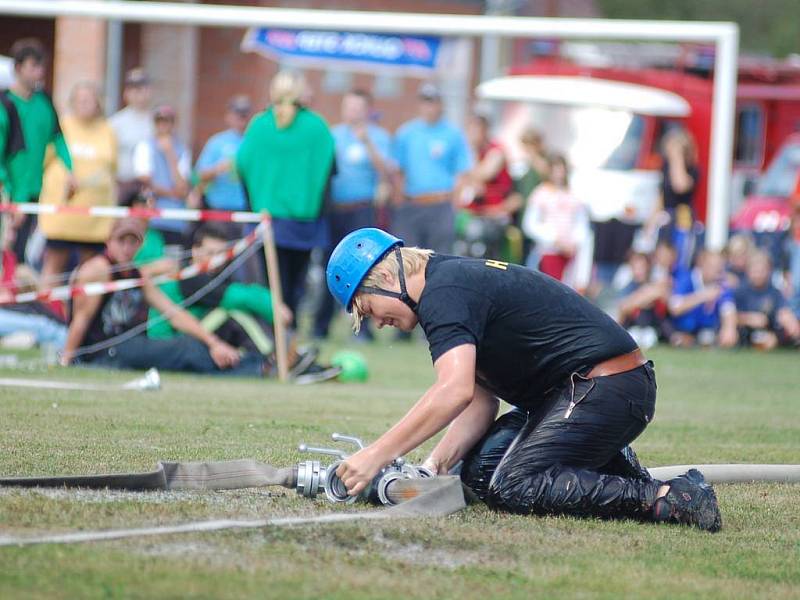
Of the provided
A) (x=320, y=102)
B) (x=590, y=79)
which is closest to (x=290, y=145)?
(x=590, y=79)

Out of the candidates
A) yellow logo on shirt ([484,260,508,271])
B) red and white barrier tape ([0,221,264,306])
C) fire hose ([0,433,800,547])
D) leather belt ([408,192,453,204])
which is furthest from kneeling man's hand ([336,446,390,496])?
leather belt ([408,192,453,204])

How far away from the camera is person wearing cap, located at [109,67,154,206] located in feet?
51.3

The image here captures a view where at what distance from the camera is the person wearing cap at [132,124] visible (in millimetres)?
15648

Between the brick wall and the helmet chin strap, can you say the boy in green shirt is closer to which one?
the helmet chin strap

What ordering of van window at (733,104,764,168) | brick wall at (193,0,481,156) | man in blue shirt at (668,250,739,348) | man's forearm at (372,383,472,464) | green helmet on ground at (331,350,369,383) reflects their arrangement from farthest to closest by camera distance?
brick wall at (193,0,481,156)
van window at (733,104,764,168)
man in blue shirt at (668,250,739,348)
green helmet on ground at (331,350,369,383)
man's forearm at (372,383,472,464)

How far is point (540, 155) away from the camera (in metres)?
18.3

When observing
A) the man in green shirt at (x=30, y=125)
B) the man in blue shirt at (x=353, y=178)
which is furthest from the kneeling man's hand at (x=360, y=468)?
the man in blue shirt at (x=353, y=178)

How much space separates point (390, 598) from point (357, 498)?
1.62 meters

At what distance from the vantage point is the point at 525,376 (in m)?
5.80

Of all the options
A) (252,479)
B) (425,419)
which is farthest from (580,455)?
(252,479)

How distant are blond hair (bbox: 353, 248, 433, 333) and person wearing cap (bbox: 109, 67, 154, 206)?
34.5ft

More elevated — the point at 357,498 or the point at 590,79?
the point at 590,79

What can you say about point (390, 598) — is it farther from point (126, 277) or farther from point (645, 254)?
point (645, 254)

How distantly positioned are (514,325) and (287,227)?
25.8 ft
